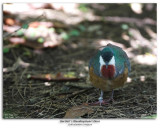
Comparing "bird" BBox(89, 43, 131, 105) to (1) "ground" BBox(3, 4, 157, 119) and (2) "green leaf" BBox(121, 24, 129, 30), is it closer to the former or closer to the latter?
(1) "ground" BBox(3, 4, 157, 119)

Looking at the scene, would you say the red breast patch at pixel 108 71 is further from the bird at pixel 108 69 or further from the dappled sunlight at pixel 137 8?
the dappled sunlight at pixel 137 8

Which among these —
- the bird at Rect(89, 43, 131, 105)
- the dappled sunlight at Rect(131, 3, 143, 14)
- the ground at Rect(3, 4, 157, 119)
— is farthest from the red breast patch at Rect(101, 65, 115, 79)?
the dappled sunlight at Rect(131, 3, 143, 14)

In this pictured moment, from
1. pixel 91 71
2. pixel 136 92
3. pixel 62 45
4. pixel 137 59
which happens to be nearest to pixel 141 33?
pixel 137 59

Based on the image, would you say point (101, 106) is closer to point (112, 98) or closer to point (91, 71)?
point (112, 98)

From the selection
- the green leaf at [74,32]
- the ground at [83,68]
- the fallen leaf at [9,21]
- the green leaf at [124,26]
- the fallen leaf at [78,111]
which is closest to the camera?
the fallen leaf at [78,111]

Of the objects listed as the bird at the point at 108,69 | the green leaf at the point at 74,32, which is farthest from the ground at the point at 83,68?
the bird at the point at 108,69

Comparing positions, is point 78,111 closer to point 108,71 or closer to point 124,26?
point 108,71

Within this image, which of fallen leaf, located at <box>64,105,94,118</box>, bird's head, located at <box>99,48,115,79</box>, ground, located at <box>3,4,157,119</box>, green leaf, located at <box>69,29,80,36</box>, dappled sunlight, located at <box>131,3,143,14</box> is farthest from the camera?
dappled sunlight, located at <box>131,3,143,14</box>
